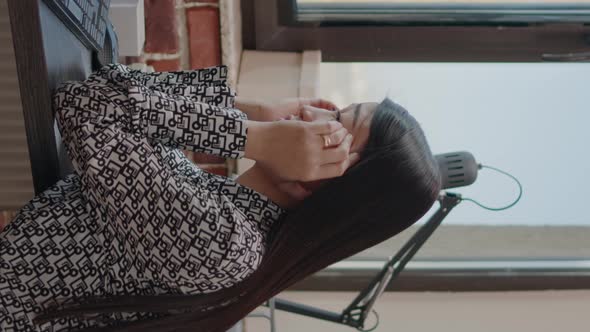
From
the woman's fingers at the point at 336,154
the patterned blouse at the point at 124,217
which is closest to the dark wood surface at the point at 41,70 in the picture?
the patterned blouse at the point at 124,217

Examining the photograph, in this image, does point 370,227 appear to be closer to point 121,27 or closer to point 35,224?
point 35,224

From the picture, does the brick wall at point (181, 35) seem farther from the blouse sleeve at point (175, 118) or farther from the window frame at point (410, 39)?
the blouse sleeve at point (175, 118)

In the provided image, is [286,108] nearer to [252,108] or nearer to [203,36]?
[252,108]

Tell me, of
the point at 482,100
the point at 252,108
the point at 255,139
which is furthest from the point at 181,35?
the point at 482,100

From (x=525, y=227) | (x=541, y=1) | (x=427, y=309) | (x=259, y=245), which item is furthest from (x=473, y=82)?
(x=259, y=245)

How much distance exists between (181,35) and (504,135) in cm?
76

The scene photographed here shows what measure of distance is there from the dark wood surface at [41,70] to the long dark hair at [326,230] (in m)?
0.15

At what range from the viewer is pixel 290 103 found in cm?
81

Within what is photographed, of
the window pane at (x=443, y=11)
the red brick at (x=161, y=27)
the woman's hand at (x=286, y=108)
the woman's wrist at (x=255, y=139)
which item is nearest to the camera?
the woman's wrist at (x=255, y=139)

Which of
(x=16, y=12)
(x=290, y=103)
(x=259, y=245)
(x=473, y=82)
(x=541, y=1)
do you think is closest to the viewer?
(x=16, y=12)

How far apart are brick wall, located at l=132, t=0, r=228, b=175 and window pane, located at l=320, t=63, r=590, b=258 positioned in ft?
1.10

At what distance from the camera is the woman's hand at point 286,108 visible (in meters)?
0.79

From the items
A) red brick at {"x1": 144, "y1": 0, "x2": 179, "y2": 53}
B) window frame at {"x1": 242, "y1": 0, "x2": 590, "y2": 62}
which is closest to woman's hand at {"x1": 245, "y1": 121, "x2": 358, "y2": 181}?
red brick at {"x1": 144, "y1": 0, "x2": 179, "y2": 53}

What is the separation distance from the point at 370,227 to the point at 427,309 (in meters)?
0.78
